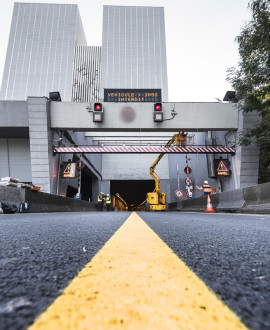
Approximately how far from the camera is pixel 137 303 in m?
0.46

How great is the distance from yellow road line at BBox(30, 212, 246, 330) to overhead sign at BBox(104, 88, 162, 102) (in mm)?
16772

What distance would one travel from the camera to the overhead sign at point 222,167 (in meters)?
15.7

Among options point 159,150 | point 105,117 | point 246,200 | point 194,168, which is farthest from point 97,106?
point 194,168

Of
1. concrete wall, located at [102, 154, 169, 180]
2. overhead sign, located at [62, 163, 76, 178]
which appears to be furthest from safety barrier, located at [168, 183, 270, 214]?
concrete wall, located at [102, 154, 169, 180]

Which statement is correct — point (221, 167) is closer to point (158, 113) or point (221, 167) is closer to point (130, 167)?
point (158, 113)

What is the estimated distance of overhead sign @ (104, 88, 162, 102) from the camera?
16969 millimetres

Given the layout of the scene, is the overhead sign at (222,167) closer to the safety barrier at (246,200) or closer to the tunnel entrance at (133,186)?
the safety barrier at (246,200)

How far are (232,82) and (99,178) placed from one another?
1875 centimetres

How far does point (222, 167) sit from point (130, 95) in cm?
908

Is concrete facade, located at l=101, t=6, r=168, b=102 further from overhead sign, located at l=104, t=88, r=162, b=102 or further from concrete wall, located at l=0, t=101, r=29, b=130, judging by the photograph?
concrete wall, located at l=0, t=101, r=29, b=130

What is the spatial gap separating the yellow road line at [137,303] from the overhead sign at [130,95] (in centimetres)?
1677

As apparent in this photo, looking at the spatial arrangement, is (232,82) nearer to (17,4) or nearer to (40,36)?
(40,36)

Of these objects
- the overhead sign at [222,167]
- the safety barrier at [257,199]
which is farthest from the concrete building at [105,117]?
the safety barrier at [257,199]

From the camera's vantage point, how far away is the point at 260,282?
636mm
